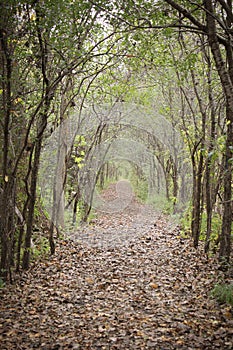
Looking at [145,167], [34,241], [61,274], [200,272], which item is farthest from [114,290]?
[145,167]

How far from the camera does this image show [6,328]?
12.0 feet

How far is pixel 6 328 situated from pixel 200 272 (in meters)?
3.09

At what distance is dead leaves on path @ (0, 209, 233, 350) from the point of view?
3402 millimetres

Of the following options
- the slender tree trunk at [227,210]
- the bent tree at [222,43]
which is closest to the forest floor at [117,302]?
the slender tree trunk at [227,210]

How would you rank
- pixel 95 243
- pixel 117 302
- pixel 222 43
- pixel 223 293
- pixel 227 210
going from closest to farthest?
pixel 223 293, pixel 222 43, pixel 117 302, pixel 227 210, pixel 95 243

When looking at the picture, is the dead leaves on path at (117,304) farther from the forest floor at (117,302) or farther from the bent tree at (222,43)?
the bent tree at (222,43)

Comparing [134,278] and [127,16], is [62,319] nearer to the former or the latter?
[134,278]

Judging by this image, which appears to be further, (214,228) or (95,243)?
(95,243)

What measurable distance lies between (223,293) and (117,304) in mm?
1290

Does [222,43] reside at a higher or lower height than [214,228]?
higher

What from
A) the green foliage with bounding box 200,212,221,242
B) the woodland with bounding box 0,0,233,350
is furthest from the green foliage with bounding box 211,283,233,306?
the green foliage with bounding box 200,212,221,242

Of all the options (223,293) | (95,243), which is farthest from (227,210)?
(95,243)

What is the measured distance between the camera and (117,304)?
444cm

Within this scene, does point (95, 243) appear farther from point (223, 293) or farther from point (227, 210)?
point (223, 293)
